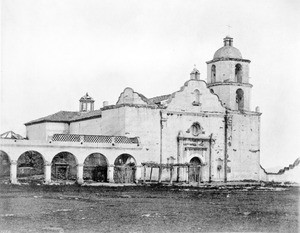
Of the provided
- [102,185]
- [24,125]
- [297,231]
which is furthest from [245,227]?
[24,125]

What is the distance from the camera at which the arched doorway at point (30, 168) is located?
148ft

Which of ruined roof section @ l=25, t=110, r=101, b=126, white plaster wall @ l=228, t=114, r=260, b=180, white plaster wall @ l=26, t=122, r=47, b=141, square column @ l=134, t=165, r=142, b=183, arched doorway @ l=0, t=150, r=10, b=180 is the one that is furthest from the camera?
white plaster wall @ l=26, t=122, r=47, b=141

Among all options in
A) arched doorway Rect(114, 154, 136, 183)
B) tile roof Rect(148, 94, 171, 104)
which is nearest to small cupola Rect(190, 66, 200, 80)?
tile roof Rect(148, 94, 171, 104)

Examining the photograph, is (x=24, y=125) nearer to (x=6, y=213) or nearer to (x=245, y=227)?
(x=6, y=213)

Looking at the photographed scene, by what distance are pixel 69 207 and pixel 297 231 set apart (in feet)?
28.0

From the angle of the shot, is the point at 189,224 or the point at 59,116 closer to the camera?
the point at 189,224

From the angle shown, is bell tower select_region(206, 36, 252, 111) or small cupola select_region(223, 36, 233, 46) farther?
small cupola select_region(223, 36, 233, 46)

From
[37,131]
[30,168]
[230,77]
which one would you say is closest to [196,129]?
[230,77]

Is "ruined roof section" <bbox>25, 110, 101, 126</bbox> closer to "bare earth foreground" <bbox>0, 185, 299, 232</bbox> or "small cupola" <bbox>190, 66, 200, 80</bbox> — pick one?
"small cupola" <bbox>190, 66, 200, 80</bbox>

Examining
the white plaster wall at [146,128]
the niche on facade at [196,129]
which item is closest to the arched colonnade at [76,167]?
the white plaster wall at [146,128]

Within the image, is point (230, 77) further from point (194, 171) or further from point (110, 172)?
point (110, 172)

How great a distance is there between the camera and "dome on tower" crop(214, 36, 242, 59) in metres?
49.9

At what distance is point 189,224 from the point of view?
17.9 m

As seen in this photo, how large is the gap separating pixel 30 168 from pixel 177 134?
11.8 m
